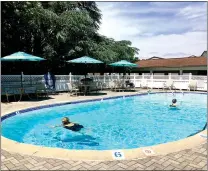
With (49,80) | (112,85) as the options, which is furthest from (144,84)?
(49,80)

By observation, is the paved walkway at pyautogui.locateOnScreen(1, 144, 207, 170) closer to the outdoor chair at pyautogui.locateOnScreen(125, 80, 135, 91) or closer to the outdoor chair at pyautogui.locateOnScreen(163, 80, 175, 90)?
the outdoor chair at pyautogui.locateOnScreen(125, 80, 135, 91)

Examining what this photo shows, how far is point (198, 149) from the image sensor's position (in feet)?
15.6

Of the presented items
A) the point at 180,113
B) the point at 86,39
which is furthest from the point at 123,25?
the point at 180,113

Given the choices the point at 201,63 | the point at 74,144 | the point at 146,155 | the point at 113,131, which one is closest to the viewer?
the point at 146,155

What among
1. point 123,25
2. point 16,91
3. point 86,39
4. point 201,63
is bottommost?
point 16,91

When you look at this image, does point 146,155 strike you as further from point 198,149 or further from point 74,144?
point 74,144

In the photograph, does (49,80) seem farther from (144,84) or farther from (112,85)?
(144,84)

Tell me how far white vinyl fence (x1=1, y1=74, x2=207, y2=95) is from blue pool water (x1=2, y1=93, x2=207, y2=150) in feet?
12.7

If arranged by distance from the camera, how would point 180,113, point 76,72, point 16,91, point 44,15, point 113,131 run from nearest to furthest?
point 113,131 → point 180,113 → point 16,91 → point 44,15 → point 76,72

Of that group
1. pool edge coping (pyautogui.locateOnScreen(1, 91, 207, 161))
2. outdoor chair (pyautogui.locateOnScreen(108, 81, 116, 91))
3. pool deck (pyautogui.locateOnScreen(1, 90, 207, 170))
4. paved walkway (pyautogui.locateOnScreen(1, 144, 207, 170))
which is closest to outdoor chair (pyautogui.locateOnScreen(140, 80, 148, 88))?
outdoor chair (pyautogui.locateOnScreen(108, 81, 116, 91))

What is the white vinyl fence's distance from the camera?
13.3 meters

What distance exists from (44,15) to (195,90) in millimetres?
14139

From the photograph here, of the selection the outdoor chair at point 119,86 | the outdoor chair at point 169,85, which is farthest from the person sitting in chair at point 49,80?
the outdoor chair at point 169,85

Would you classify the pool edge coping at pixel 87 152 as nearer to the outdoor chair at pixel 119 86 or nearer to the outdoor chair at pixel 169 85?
the outdoor chair at pixel 119 86
